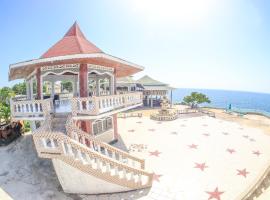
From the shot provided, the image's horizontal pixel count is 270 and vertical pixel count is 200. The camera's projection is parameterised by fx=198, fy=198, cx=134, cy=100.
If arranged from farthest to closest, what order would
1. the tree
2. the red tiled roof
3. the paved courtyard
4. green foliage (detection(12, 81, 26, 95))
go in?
green foliage (detection(12, 81, 26, 95)) → the tree → the red tiled roof → the paved courtyard

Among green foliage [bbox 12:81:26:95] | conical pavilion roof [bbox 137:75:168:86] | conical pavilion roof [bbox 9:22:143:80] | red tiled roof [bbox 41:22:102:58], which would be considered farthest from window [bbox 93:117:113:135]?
green foliage [bbox 12:81:26:95]

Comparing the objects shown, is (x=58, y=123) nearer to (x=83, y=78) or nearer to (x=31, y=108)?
(x=31, y=108)

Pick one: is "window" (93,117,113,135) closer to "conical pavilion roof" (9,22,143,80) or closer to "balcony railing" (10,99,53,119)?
"balcony railing" (10,99,53,119)

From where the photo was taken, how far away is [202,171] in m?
11.0

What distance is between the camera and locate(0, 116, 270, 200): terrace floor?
8969 mm

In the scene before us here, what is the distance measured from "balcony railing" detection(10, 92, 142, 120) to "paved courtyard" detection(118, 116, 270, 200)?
4325mm

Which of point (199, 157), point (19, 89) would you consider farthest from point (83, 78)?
point (19, 89)

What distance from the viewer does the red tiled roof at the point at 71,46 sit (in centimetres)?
1166

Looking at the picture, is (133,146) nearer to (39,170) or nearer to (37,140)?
(39,170)

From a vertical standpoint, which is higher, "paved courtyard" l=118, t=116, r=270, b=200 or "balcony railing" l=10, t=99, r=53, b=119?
"balcony railing" l=10, t=99, r=53, b=119

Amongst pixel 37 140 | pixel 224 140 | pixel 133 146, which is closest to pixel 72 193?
pixel 37 140

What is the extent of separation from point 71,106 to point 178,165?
7.09 m

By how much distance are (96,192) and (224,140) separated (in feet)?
39.6

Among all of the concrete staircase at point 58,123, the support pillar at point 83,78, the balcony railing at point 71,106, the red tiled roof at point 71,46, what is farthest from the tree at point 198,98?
the concrete staircase at point 58,123
